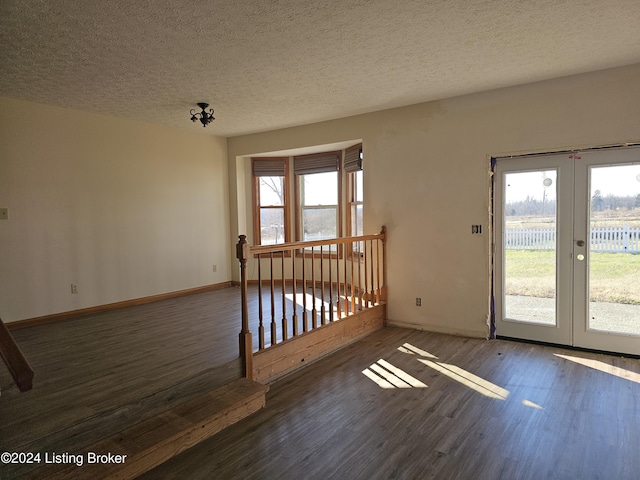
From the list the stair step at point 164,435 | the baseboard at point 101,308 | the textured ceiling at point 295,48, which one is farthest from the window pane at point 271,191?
the stair step at point 164,435

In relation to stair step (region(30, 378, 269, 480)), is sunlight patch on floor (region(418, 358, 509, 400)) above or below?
below

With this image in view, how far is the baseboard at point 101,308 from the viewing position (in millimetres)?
4230

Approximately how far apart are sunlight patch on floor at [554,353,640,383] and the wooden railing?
199 centimetres

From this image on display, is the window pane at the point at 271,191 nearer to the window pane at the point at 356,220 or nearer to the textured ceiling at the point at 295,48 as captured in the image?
the window pane at the point at 356,220

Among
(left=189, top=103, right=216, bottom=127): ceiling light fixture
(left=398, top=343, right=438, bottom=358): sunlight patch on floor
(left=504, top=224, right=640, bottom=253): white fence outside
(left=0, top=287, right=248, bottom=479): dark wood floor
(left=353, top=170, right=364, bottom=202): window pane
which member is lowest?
(left=398, top=343, right=438, bottom=358): sunlight patch on floor

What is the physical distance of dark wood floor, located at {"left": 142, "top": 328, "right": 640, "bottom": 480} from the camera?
2.12 m

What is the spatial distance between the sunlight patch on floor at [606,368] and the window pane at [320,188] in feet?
12.2

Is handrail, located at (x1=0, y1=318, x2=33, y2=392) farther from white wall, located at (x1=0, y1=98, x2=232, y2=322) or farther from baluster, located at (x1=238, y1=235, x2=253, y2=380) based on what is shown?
white wall, located at (x1=0, y1=98, x2=232, y2=322)

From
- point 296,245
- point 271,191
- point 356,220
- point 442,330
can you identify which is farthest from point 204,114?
point 442,330

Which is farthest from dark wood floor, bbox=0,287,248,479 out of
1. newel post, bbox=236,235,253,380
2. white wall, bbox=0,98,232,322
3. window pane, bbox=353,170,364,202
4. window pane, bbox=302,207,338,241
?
window pane, bbox=353,170,364,202

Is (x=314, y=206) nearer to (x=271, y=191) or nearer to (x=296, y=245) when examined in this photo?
(x=271, y=191)

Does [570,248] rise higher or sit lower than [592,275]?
higher

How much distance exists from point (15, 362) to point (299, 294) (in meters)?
4.65

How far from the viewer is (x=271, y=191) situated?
22.2 ft
